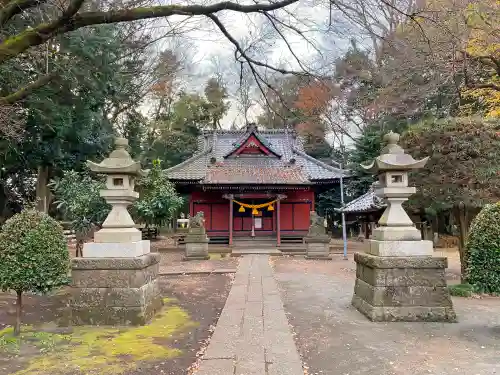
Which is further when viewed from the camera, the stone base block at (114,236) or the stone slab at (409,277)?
the stone base block at (114,236)

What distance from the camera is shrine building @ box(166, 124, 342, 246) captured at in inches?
728

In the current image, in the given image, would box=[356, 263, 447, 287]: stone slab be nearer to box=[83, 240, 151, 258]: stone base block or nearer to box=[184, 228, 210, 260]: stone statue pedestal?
box=[83, 240, 151, 258]: stone base block

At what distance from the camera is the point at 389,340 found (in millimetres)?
4809

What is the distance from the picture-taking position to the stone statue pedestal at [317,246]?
15.9 m

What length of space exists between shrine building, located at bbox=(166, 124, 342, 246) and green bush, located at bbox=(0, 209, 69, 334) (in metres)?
12.6

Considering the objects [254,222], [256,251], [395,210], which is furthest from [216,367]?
[254,222]

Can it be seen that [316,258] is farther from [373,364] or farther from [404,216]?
[373,364]

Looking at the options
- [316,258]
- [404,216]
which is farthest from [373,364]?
[316,258]

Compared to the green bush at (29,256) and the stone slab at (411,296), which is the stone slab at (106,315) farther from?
the stone slab at (411,296)

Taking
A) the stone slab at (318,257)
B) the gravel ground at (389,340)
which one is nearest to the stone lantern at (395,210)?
the gravel ground at (389,340)

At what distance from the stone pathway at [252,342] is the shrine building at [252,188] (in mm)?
11512

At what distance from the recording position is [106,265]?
225 inches


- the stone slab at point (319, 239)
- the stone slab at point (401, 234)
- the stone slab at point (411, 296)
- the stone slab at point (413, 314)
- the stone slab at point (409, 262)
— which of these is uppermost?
the stone slab at point (401, 234)

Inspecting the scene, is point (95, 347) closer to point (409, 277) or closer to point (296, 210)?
point (409, 277)
